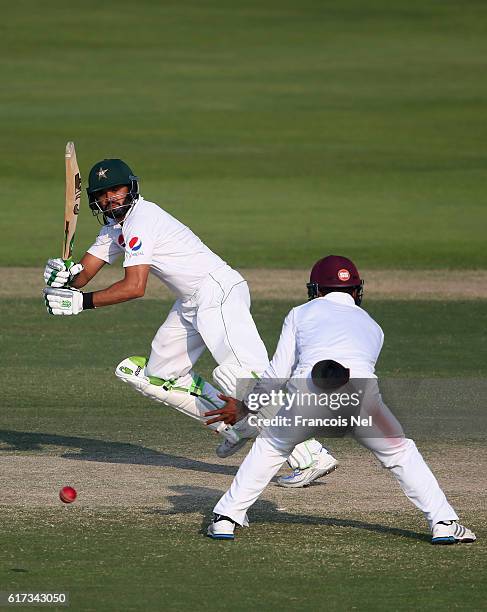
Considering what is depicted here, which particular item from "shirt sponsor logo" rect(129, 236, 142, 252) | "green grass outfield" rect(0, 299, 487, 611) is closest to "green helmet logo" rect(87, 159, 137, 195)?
"shirt sponsor logo" rect(129, 236, 142, 252)

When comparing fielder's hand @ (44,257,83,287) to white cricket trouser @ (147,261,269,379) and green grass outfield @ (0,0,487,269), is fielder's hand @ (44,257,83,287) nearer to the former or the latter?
white cricket trouser @ (147,261,269,379)

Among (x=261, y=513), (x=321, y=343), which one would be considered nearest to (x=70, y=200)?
(x=261, y=513)

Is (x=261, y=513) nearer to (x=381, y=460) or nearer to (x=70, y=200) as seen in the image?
(x=381, y=460)

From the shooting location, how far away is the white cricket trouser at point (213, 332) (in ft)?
26.0

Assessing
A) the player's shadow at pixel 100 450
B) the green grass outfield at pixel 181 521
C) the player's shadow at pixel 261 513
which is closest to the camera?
the green grass outfield at pixel 181 521

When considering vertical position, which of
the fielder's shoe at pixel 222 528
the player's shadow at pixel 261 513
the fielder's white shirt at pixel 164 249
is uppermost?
the fielder's white shirt at pixel 164 249

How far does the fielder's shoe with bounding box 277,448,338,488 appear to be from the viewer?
303 inches

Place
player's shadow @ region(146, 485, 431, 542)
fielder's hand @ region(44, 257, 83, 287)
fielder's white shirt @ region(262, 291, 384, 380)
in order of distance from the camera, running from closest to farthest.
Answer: fielder's white shirt @ region(262, 291, 384, 380)
player's shadow @ region(146, 485, 431, 542)
fielder's hand @ region(44, 257, 83, 287)

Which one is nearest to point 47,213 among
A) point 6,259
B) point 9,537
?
point 6,259

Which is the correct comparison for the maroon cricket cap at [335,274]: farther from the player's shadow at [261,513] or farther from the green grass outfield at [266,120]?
the green grass outfield at [266,120]

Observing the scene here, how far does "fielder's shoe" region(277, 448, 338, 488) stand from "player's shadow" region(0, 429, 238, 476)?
0.55m

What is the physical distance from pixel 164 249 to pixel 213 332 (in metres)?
0.60

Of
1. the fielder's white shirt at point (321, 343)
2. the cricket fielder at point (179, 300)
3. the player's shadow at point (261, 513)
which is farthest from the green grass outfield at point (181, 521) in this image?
the fielder's white shirt at point (321, 343)

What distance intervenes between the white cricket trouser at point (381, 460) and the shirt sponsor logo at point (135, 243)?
1.87 metres
